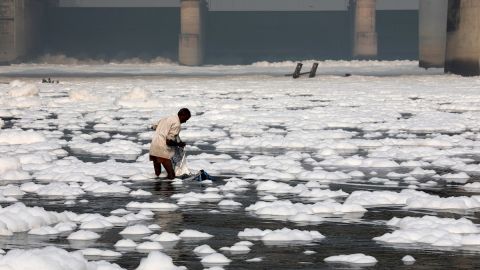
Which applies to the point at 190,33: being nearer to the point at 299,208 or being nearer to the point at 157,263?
the point at 299,208

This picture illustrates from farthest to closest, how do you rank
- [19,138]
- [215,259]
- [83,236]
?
[19,138] < [83,236] < [215,259]

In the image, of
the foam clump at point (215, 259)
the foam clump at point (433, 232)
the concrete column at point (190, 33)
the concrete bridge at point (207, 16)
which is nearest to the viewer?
the foam clump at point (215, 259)

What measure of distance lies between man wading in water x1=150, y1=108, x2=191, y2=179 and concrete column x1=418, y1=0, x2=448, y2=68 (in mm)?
56456

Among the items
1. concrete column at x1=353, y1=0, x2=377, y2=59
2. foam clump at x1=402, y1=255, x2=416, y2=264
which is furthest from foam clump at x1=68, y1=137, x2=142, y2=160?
concrete column at x1=353, y1=0, x2=377, y2=59

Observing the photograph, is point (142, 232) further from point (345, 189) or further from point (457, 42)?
point (457, 42)

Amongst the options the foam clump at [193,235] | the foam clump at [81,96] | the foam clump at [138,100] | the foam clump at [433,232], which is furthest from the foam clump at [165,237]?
the foam clump at [81,96]

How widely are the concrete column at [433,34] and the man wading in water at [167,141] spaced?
185 feet

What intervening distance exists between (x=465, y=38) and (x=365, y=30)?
106 ft

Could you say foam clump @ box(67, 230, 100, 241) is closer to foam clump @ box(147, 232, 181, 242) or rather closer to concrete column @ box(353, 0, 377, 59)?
foam clump @ box(147, 232, 181, 242)

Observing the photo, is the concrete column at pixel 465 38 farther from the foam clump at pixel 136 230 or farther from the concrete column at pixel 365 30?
the foam clump at pixel 136 230

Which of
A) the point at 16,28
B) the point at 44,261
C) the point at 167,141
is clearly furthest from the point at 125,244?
the point at 16,28

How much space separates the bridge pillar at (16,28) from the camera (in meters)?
79.4

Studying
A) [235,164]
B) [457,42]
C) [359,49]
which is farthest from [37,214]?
[359,49]

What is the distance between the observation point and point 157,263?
9.12 metres
